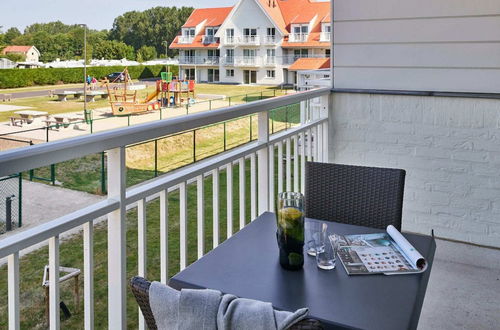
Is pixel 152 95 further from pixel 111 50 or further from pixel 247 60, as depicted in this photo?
pixel 111 50

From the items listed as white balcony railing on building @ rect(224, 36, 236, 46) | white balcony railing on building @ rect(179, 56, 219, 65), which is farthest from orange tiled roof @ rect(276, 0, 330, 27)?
white balcony railing on building @ rect(179, 56, 219, 65)

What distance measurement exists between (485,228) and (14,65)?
690 inches

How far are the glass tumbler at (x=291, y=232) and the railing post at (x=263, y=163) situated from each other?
3.11 ft

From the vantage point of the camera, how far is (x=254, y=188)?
2.03m

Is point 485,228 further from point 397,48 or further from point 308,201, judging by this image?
point 308,201

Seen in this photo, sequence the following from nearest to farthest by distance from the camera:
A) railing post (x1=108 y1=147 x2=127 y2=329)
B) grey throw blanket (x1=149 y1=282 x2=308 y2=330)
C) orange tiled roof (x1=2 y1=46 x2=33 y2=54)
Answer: grey throw blanket (x1=149 y1=282 x2=308 y2=330), railing post (x1=108 y1=147 x2=127 y2=329), orange tiled roof (x1=2 y1=46 x2=33 y2=54)

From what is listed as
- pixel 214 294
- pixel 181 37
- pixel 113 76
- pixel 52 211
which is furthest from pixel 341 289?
pixel 113 76

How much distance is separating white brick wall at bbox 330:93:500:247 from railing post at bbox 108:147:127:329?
72.4 inches

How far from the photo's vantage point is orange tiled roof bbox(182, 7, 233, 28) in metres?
22.2

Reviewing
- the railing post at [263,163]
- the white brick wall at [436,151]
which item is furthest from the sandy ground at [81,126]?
the railing post at [263,163]

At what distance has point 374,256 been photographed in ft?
3.54

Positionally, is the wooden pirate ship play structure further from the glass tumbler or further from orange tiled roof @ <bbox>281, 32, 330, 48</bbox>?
the glass tumbler

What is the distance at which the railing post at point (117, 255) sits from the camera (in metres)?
1.20

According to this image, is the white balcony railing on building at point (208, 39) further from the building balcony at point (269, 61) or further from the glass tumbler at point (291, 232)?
the glass tumbler at point (291, 232)
